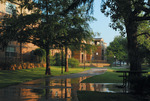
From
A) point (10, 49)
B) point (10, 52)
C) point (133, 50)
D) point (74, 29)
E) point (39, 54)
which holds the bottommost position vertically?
point (133, 50)

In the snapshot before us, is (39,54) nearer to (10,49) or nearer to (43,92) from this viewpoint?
(10,49)

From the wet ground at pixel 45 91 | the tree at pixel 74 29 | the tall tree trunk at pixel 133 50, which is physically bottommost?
the wet ground at pixel 45 91

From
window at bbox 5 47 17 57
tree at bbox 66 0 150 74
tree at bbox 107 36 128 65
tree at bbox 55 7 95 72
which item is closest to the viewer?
tree at bbox 66 0 150 74

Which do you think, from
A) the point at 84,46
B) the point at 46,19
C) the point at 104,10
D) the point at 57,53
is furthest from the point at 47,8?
the point at 57,53

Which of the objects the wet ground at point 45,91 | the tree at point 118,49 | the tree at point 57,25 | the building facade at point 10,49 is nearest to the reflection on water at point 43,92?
the wet ground at point 45,91

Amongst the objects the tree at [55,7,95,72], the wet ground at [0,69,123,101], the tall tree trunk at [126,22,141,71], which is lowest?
the wet ground at [0,69,123,101]

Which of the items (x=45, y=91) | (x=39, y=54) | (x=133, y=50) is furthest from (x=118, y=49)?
(x=45, y=91)

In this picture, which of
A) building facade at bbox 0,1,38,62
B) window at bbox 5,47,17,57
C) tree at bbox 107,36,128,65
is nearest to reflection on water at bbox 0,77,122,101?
building facade at bbox 0,1,38,62

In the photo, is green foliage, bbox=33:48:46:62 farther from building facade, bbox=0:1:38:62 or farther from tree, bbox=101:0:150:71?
tree, bbox=101:0:150:71

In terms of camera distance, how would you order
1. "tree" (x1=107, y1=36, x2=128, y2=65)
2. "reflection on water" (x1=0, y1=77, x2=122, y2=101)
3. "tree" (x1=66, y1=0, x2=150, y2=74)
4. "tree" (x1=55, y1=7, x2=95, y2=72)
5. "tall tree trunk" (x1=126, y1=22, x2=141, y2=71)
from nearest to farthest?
"reflection on water" (x1=0, y1=77, x2=122, y2=101) → "tree" (x1=66, y1=0, x2=150, y2=74) → "tall tree trunk" (x1=126, y1=22, x2=141, y2=71) → "tree" (x1=55, y1=7, x2=95, y2=72) → "tree" (x1=107, y1=36, x2=128, y2=65)

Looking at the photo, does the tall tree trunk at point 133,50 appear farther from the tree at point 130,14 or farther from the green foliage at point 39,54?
the green foliage at point 39,54

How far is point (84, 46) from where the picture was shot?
2555cm

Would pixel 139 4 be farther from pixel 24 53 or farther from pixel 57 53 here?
pixel 57 53

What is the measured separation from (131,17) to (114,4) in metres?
1.43
